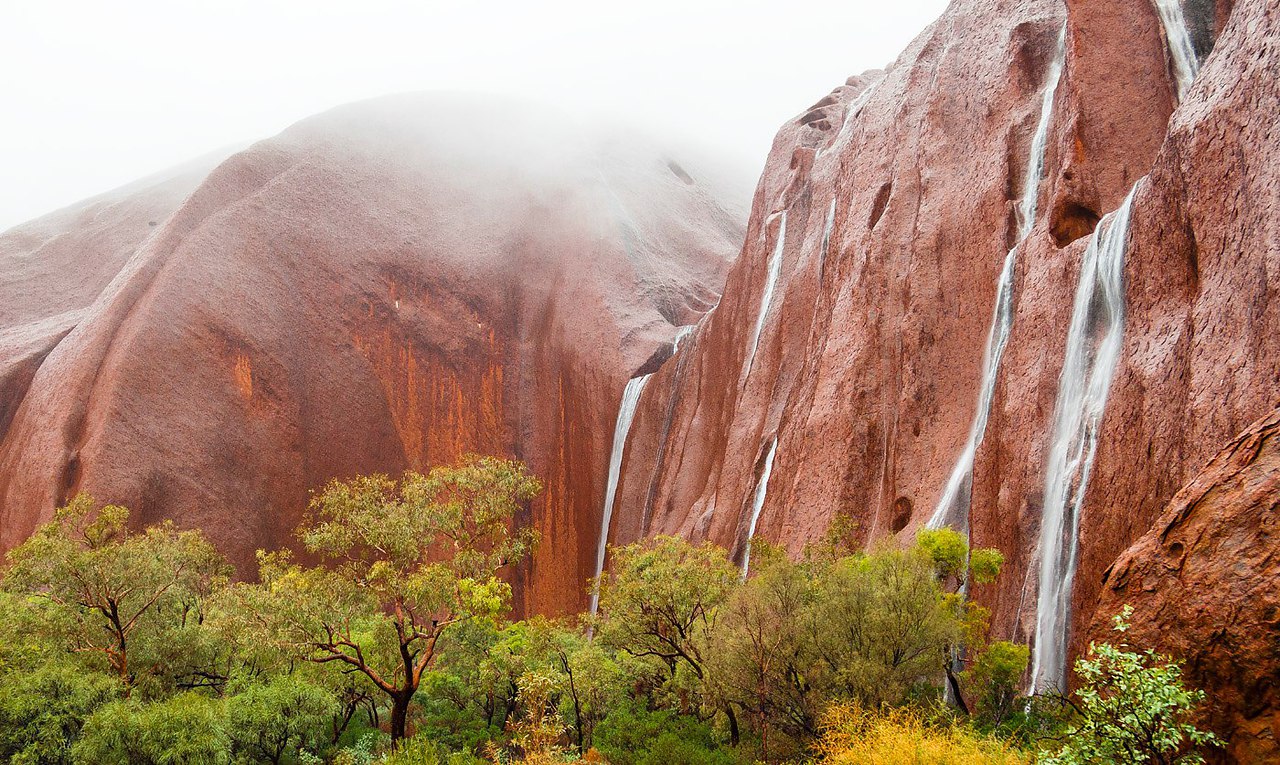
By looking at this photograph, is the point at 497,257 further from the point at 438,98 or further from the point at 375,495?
the point at 375,495

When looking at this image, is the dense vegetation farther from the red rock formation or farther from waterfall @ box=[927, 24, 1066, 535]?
waterfall @ box=[927, 24, 1066, 535]

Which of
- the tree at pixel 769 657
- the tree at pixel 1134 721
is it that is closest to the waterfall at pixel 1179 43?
the tree at pixel 769 657

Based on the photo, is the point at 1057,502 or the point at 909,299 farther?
the point at 909,299

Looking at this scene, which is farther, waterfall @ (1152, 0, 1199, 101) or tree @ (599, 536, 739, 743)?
waterfall @ (1152, 0, 1199, 101)

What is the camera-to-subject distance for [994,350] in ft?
68.1

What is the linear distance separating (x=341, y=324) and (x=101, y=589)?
30.8 meters

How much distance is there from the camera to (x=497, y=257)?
55.5 m

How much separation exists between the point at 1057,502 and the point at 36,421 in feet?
141

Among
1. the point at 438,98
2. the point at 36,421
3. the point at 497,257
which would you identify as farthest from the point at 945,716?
the point at 438,98

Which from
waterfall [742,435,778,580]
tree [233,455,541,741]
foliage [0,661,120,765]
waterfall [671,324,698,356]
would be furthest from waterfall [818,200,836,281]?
foliage [0,661,120,765]

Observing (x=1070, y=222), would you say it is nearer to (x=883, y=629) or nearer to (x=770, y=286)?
(x=883, y=629)

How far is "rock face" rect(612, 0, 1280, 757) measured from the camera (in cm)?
1345

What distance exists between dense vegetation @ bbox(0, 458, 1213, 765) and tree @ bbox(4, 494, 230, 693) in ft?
0.18

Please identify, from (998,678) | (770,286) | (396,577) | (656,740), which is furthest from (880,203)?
(396,577)
